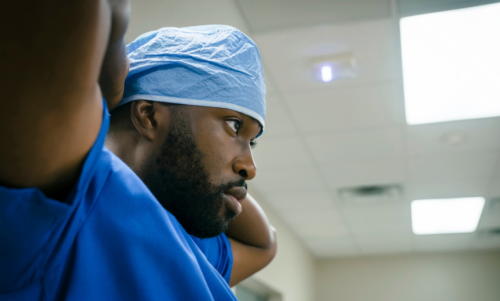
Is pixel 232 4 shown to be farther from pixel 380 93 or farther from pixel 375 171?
pixel 375 171

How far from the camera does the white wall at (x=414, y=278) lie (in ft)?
17.1

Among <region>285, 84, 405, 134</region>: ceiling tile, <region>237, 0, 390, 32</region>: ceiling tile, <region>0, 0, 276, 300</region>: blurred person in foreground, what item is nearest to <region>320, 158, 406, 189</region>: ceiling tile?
<region>285, 84, 405, 134</region>: ceiling tile

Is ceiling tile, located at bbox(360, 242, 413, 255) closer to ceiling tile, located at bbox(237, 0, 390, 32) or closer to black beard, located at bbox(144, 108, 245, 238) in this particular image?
ceiling tile, located at bbox(237, 0, 390, 32)

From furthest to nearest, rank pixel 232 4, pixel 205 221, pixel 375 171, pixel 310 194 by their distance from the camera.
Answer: pixel 310 194, pixel 375 171, pixel 232 4, pixel 205 221

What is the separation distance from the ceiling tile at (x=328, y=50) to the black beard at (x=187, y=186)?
4.55 feet

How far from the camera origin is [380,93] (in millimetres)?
2334

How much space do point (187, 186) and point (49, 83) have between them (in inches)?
14.6

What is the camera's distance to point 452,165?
3.17 meters

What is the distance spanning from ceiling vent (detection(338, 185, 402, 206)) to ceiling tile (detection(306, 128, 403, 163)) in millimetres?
589

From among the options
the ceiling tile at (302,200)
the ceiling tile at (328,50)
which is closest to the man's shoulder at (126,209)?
the ceiling tile at (328,50)

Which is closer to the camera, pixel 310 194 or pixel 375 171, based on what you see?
pixel 375 171

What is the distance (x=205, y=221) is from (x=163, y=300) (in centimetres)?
24

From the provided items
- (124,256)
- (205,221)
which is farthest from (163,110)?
(124,256)

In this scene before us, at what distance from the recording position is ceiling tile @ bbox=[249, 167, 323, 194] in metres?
3.38
